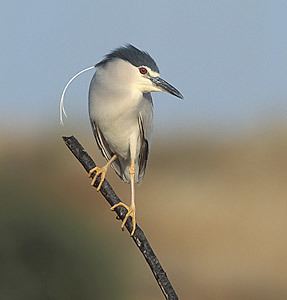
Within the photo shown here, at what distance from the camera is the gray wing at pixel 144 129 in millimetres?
3532

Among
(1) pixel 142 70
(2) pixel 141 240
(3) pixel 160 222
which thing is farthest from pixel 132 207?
(3) pixel 160 222

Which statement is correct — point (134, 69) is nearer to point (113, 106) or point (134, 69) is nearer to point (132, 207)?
point (113, 106)

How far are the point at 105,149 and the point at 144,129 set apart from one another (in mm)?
157

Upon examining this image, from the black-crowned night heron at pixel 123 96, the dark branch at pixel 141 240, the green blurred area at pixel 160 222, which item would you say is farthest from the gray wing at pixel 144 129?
the green blurred area at pixel 160 222

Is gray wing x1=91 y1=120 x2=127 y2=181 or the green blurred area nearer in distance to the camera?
gray wing x1=91 y1=120 x2=127 y2=181

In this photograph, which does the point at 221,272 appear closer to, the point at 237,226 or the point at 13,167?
the point at 237,226

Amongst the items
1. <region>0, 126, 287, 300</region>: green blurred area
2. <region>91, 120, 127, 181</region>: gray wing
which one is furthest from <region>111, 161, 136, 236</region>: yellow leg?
<region>0, 126, 287, 300</region>: green blurred area

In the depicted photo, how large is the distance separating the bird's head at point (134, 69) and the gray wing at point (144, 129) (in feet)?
0.36

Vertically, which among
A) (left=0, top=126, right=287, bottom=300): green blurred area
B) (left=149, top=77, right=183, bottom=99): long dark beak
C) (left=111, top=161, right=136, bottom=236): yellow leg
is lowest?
(left=0, top=126, right=287, bottom=300): green blurred area

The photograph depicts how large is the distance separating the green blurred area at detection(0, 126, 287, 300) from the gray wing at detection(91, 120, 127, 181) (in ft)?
10.1

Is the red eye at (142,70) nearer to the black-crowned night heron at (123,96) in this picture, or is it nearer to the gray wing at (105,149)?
the black-crowned night heron at (123,96)

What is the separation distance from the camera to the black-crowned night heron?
132 inches

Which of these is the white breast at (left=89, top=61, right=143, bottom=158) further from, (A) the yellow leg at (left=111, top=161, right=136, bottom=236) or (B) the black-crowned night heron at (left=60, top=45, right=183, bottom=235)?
(A) the yellow leg at (left=111, top=161, right=136, bottom=236)

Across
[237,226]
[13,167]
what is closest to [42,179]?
[13,167]
